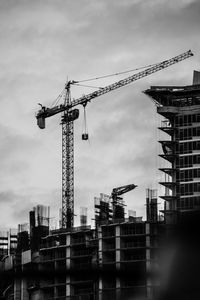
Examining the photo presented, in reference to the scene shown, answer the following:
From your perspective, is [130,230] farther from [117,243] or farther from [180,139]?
[180,139]

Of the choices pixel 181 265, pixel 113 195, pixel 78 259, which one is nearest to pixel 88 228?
pixel 78 259

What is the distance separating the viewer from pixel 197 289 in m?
6.59

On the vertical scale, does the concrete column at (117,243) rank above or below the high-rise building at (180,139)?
below

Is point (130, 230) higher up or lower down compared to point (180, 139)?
lower down

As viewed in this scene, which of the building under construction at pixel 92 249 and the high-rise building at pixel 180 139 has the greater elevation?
the high-rise building at pixel 180 139

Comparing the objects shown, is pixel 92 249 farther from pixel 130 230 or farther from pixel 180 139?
pixel 180 139

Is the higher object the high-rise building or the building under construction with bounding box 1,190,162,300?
the high-rise building

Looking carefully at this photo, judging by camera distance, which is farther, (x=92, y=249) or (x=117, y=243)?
(x=92, y=249)

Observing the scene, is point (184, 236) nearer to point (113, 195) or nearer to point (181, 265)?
point (181, 265)

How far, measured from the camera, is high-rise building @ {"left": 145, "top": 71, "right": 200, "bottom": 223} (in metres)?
170

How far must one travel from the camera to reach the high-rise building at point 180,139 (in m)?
170

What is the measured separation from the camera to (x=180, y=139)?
17250 centimetres

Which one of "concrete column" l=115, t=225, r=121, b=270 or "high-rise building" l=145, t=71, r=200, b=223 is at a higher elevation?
"high-rise building" l=145, t=71, r=200, b=223

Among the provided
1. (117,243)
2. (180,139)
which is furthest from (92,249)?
(180,139)
